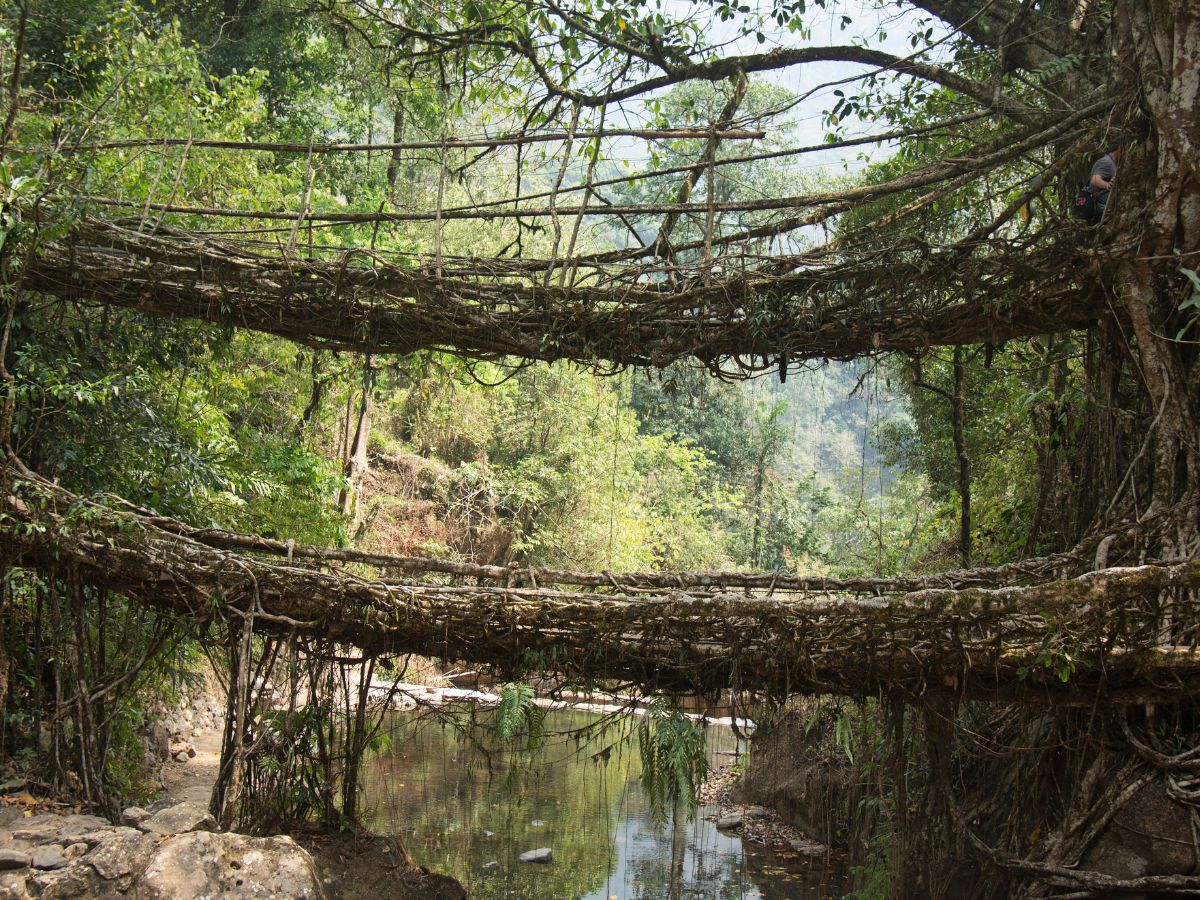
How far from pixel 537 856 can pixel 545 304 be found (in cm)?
423

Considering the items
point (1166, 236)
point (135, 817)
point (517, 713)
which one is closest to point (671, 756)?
point (517, 713)

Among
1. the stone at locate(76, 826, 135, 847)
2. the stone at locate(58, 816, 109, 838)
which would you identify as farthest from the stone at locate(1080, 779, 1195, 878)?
the stone at locate(58, 816, 109, 838)

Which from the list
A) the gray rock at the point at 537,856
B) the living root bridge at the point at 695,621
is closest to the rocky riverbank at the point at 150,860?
the living root bridge at the point at 695,621

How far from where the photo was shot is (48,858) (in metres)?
3.83

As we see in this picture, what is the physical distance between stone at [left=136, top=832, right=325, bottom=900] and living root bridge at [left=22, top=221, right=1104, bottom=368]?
8.33 feet

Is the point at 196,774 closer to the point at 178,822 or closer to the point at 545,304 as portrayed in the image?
the point at 178,822

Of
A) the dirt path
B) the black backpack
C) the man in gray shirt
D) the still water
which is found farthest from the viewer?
the dirt path

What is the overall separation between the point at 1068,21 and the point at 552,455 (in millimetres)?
12555

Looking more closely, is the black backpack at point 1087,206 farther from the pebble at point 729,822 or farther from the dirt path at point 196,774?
the dirt path at point 196,774

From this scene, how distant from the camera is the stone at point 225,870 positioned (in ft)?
11.6

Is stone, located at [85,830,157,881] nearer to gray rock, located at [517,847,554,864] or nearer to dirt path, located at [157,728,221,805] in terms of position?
dirt path, located at [157,728,221,805]

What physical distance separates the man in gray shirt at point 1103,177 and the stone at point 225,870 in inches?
181

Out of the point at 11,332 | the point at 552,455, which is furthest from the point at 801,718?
the point at 552,455

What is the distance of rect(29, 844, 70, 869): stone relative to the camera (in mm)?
3787
